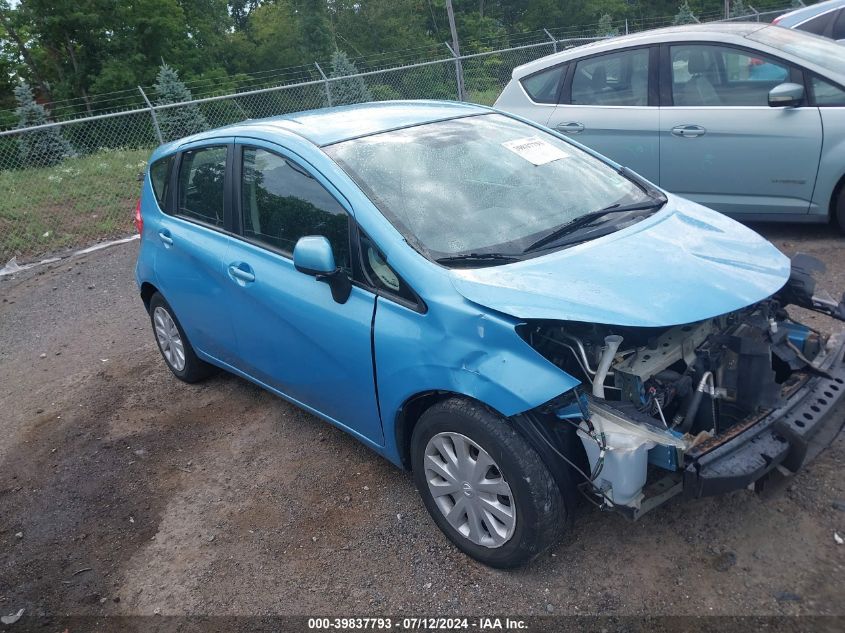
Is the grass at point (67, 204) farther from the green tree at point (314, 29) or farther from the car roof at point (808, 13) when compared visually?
Answer: the green tree at point (314, 29)

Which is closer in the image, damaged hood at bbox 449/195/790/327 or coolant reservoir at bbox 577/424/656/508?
coolant reservoir at bbox 577/424/656/508

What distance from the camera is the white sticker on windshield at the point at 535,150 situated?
3.78m

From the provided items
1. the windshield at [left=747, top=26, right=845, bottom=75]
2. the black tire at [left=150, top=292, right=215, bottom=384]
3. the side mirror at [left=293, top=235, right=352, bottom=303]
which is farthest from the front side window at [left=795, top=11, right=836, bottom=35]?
the side mirror at [left=293, top=235, right=352, bottom=303]

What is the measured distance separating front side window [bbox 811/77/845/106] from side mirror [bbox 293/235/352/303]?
13.9ft

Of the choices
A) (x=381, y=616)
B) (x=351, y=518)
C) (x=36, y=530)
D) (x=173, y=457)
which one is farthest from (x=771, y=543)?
(x=36, y=530)

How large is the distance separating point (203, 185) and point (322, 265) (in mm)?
1624

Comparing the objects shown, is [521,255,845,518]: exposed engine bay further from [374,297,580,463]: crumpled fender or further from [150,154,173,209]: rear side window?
[150,154,173,209]: rear side window

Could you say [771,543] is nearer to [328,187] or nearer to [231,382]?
[328,187]

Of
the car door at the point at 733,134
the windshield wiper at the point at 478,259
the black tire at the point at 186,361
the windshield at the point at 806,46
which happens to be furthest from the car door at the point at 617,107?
the black tire at the point at 186,361

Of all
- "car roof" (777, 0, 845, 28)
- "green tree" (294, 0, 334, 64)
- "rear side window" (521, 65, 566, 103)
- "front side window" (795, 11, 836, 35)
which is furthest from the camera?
"green tree" (294, 0, 334, 64)

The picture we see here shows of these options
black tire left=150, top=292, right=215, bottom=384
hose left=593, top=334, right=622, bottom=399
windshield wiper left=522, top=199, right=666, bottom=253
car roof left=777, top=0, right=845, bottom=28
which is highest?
car roof left=777, top=0, right=845, bottom=28

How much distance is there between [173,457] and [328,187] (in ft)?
6.34

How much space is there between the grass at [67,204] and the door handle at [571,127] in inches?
243

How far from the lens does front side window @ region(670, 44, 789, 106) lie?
573 cm
